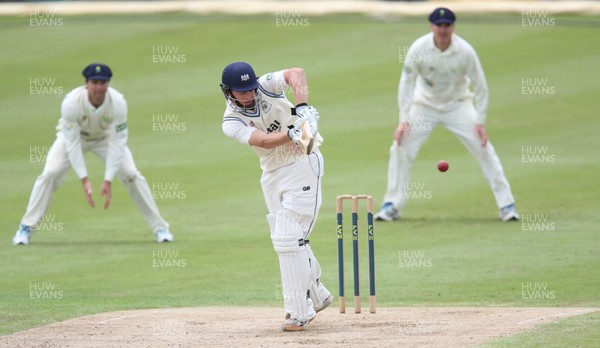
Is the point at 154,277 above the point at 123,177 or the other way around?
the other way around

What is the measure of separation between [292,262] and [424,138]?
6516mm

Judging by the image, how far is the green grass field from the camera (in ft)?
36.2

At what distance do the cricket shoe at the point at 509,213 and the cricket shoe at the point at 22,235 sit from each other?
603 centimetres

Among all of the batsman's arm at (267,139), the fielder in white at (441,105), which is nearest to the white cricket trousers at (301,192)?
the batsman's arm at (267,139)

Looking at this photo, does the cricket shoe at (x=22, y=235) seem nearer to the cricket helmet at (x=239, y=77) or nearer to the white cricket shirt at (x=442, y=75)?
the white cricket shirt at (x=442, y=75)

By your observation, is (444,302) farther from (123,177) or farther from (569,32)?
(569,32)

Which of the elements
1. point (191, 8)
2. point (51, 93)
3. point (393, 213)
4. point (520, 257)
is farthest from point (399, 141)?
point (191, 8)

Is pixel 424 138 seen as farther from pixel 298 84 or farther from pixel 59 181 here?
pixel 298 84

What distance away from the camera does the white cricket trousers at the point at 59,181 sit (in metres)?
13.5

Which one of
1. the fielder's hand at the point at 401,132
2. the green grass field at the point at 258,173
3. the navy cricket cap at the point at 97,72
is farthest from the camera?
the fielder's hand at the point at 401,132

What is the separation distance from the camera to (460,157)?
1911cm

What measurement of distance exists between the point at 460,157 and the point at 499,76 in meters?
6.64

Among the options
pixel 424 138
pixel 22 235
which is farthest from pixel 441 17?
pixel 22 235

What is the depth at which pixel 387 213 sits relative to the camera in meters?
14.7
